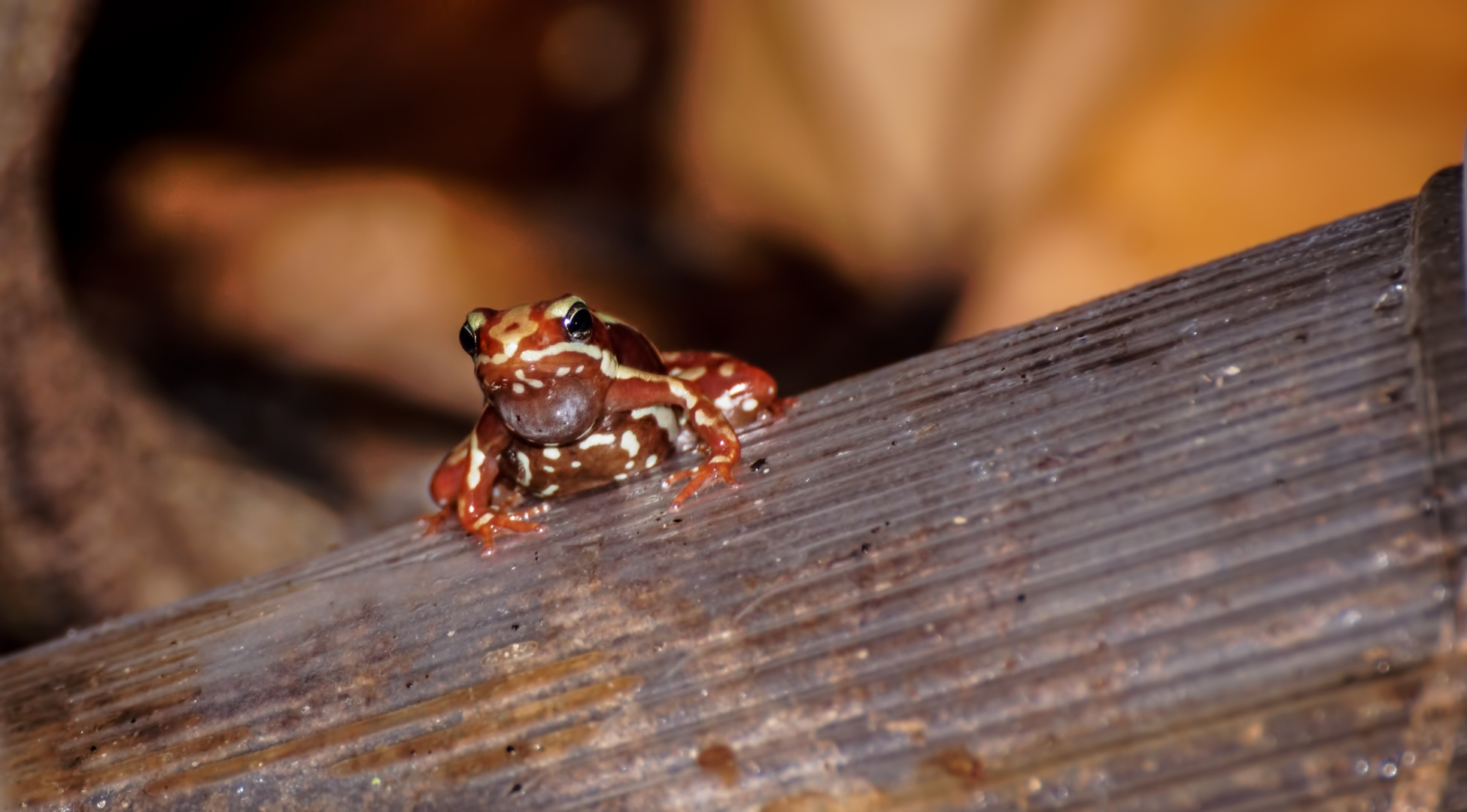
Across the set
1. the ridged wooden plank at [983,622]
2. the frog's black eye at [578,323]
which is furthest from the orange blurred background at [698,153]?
the ridged wooden plank at [983,622]

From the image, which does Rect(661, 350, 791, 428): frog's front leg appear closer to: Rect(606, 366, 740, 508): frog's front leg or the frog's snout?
Rect(606, 366, 740, 508): frog's front leg

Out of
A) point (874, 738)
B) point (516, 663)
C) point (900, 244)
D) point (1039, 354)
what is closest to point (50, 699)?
point (516, 663)

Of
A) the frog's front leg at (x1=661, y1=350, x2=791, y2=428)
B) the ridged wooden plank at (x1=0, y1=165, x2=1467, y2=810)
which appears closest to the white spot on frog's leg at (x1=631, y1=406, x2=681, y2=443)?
the frog's front leg at (x1=661, y1=350, x2=791, y2=428)

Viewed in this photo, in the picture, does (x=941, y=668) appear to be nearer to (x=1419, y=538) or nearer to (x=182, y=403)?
(x=1419, y=538)

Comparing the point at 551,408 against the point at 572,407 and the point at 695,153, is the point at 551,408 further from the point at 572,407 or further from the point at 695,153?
the point at 695,153

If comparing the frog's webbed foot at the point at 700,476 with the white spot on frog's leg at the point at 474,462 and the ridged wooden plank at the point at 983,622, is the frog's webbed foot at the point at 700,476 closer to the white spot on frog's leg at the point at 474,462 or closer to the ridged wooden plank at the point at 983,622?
the ridged wooden plank at the point at 983,622
